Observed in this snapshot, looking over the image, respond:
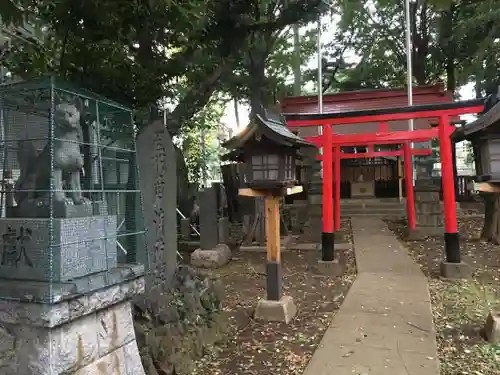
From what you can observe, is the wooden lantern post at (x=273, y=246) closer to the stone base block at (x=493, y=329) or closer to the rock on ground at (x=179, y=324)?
the rock on ground at (x=179, y=324)

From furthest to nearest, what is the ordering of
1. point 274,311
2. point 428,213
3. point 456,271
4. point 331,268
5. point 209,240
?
1. point 428,213
2. point 209,240
3. point 331,268
4. point 456,271
5. point 274,311

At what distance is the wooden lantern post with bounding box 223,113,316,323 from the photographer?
5562 millimetres

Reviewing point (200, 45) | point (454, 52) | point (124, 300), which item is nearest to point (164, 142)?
point (200, 45)

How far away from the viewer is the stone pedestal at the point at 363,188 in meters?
17.1

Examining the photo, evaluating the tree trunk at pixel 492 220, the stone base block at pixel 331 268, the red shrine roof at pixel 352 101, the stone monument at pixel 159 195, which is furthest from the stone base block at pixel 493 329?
the red shrine roof at pixel 352 101

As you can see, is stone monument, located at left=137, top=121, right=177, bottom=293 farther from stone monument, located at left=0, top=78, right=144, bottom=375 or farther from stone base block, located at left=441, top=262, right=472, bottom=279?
stone base block, located at left=441, top=262, right=472, bottom=279

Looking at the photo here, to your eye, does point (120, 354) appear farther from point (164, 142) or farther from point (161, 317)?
point (164, 142)

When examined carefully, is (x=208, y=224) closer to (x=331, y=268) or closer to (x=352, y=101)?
(x=331, y=268)

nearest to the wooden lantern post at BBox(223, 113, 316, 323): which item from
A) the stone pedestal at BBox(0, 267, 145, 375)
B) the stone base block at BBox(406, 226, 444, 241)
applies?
the stone pedestal at BBox(0, 267, 145, 375)

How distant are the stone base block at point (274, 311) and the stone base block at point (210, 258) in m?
3.39

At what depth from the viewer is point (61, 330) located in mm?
2701

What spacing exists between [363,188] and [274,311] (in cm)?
1259

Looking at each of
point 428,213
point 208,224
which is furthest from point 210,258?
point 428,213

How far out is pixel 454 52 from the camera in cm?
1452
